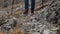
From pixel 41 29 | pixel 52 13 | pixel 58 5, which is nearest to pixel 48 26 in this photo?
pixel 41 29

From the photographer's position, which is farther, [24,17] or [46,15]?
[24,17]

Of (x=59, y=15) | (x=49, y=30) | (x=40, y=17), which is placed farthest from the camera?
(x=40, y=17)

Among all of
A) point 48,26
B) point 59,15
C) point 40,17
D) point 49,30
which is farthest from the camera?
point 40,17

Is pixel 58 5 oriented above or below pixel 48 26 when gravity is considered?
above

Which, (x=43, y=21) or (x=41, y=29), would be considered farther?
(x=43, y=21)

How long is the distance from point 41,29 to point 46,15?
0.88 m

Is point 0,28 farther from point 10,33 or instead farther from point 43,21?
point 43,21

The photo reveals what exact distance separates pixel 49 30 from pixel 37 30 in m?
0.33

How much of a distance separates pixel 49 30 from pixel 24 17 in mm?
1596

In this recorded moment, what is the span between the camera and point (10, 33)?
5332 mm

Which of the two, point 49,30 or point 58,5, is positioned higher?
point 58,5

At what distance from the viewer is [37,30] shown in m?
5.25

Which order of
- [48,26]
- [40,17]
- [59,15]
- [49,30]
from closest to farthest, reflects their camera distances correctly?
1. [49,30]
2. [48,26]
3. [59,15]
4. [40,17]

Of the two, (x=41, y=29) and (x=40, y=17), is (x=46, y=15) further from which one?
(x=41, y=29)
